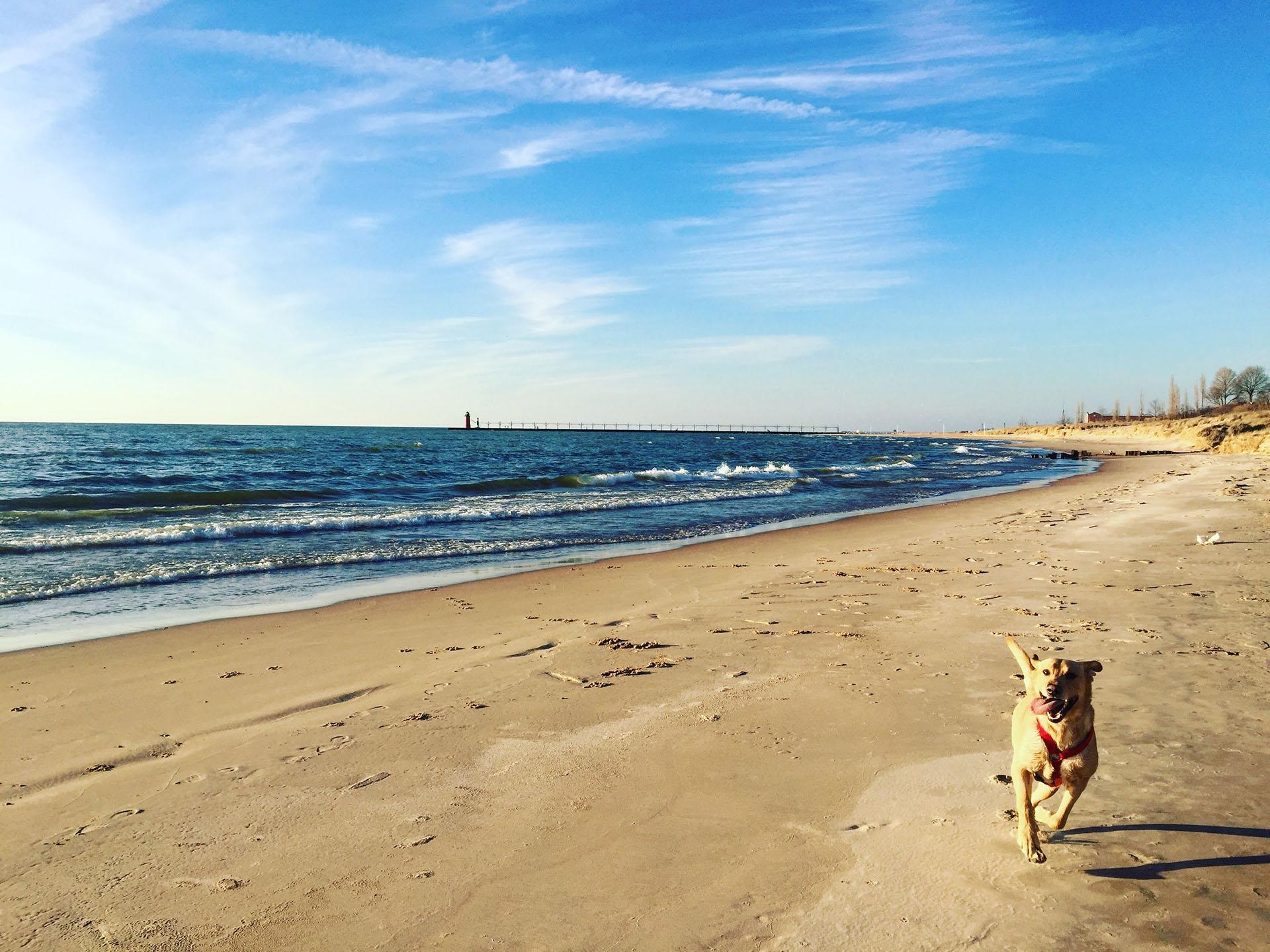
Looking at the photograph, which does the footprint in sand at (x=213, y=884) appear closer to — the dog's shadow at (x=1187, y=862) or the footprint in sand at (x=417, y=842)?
the footprint in sand at (x=417, y=842)

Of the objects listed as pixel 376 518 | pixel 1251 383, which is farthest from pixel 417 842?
pixel 1251 383

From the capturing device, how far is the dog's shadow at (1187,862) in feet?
10.4

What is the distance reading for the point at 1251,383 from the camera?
92.1m

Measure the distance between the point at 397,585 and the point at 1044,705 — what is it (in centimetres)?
943

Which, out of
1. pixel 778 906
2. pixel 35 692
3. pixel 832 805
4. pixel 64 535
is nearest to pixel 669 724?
pixel 832 805

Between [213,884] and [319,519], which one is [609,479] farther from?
[213,884]

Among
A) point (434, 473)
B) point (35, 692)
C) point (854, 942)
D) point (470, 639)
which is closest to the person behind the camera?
point (854, 942)

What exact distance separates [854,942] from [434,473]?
35.3 metres

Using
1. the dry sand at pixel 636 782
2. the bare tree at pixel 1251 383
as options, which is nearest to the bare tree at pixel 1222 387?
the bare tree at pixel 1251 383

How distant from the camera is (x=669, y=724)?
5.03m

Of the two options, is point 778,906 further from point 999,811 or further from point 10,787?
point 10,787

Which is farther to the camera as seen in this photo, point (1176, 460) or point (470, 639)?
point (1176, 460)

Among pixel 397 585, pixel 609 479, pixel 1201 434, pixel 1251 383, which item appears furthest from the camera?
pixel 1251 383

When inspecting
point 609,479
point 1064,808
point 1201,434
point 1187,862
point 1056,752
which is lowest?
point 1187,862
